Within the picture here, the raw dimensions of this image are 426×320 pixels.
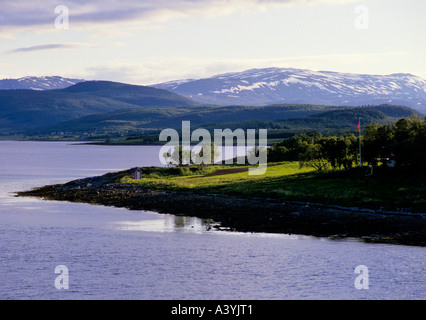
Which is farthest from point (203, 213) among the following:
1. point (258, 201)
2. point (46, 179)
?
point (46, 179)

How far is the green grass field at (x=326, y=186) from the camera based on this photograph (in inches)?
2702

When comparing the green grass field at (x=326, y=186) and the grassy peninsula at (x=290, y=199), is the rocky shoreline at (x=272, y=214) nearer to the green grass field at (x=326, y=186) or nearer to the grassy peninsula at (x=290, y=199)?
the grassy peninsula at (x=290, y=199)

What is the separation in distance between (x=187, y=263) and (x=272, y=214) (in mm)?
21969

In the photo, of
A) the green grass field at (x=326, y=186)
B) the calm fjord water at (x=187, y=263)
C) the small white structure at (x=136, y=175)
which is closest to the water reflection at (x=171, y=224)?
the calm fjord water at (x=187, y=263)

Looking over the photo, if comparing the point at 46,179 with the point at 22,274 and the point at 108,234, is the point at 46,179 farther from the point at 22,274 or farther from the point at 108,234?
the point at 22,274

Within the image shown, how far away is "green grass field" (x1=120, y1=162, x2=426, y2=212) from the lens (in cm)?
6862

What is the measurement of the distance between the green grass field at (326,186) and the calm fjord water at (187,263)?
16025mm

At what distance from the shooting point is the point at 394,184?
75.5 m

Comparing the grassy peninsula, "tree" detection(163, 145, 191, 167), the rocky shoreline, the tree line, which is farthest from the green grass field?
"tree" detection(163, 145, 191, 167)

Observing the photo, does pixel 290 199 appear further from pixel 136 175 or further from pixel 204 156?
pixel 204 156

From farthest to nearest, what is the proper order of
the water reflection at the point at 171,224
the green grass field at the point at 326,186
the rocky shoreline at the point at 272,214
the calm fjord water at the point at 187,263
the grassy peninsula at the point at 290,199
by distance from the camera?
1. the green grass field at the point at 326,186
2. the water reflection at the point at 171,224
3. the grassy peninsula at the point at 290,199
4. the rocky shoreline at the point at 272,214
5. the calm fjord water at the point at 187,263

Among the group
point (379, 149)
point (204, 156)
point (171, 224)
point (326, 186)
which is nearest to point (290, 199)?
point (326, 186)

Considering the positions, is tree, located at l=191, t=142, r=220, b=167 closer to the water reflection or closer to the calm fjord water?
the water reflection
